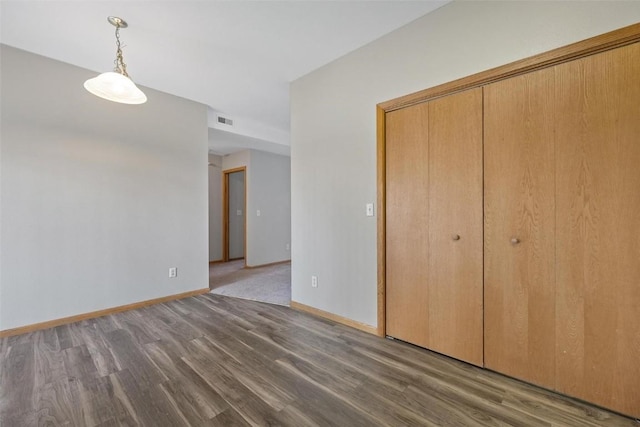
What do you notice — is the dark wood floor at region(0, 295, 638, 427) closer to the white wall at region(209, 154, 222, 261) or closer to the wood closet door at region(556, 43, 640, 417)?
the wood closet door at region(556, 43, 640, 417)

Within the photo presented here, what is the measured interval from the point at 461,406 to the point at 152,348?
2.26 m

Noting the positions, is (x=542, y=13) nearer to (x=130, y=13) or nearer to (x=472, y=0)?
(x=472, y=0)

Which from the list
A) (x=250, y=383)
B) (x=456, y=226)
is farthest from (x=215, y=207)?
(x=456, y=226)

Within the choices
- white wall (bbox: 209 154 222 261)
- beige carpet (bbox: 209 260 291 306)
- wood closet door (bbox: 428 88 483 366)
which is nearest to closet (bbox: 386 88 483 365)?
wood closet door (bbox: 428 88 483 366)

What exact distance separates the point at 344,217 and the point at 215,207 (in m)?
4.53

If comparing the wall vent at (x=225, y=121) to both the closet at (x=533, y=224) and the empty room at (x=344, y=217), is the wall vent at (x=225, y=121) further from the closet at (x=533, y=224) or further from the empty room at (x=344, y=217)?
the closet at (x=533, y=224)

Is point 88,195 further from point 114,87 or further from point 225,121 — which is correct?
point 225,121

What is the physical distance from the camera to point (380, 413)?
1429 millimetres

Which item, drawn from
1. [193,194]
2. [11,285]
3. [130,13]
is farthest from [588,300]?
[11,285]

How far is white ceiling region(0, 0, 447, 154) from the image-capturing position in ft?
6.32

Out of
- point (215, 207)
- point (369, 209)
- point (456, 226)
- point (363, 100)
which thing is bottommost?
point (456, 226)

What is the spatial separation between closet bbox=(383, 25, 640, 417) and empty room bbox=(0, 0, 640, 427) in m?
0.01

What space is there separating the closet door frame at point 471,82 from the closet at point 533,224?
2 cm

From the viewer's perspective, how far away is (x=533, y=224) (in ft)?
5.33
